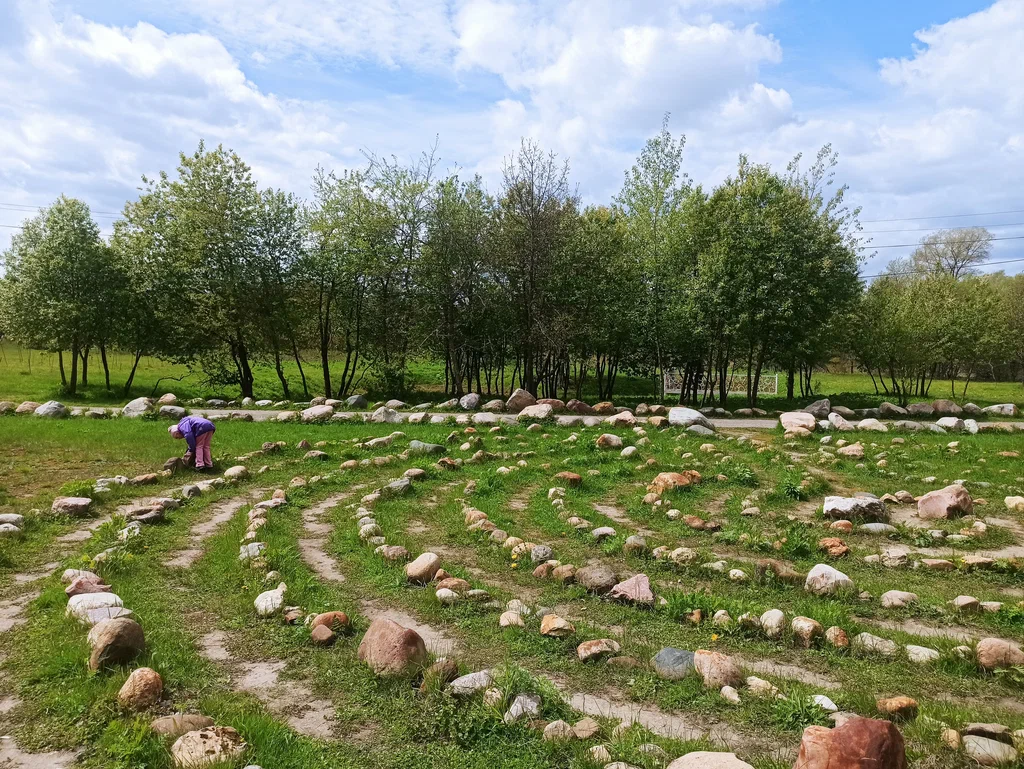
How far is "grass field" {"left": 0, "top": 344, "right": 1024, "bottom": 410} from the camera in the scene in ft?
105

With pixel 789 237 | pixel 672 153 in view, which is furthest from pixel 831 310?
pixel 672 153

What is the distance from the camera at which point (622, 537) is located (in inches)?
359

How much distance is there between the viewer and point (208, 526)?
9984 millimetres

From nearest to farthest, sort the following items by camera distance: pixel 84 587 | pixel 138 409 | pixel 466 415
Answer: pixel 84 587 → pixel 466 415 → pixel 138 409

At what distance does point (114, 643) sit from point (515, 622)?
3.58m

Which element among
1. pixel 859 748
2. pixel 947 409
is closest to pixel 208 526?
pixel 859 748

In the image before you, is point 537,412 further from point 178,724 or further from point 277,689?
point 178,724

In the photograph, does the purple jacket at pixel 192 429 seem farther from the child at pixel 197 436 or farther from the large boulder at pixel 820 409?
the large boulder at pixel 820 409

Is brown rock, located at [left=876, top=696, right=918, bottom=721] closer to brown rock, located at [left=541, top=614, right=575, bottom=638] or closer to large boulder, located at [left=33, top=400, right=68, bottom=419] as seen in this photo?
brown rock, located at [left=541, top=614, right=575, bottom=638]

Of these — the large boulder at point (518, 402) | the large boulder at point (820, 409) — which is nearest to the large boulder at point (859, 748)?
the large boulder at point (518, 402)

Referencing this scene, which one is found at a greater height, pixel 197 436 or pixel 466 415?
pixel 197 436

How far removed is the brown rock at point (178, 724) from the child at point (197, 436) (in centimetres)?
1048

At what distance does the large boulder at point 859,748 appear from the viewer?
11.1 ft

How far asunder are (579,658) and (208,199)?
103 ft
